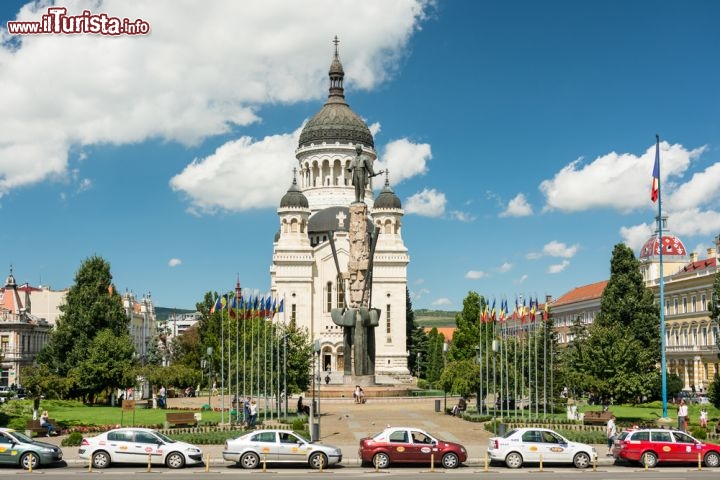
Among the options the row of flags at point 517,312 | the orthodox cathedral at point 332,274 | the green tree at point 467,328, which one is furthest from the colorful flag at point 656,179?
the orthodox cathedral at point 332,274

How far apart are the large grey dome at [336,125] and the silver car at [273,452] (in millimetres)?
93526

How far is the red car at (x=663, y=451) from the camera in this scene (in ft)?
96.0

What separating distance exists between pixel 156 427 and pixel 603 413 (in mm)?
21351

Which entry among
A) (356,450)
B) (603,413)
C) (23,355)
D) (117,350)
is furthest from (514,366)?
(23,355)

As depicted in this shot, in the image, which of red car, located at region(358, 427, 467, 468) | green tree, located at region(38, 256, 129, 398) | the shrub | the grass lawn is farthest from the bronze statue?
red car, located at region(358, 427, 467, 468)

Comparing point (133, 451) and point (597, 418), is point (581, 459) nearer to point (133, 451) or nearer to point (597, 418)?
point (597, 418)

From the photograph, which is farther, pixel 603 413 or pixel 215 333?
pixel 215 333

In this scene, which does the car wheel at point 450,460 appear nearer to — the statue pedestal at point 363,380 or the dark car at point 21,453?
the dark car at point 21,453

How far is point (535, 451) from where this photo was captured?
2892 centimetres

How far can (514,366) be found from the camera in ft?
160

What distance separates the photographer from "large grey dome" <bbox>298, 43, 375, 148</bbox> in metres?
120

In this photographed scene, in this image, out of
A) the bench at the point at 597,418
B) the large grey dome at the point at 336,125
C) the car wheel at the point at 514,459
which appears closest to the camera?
the car wheel at the point at 514,459

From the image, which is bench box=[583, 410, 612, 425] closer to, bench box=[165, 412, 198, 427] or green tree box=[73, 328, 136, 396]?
bench box=[165, 412, 198, 427]

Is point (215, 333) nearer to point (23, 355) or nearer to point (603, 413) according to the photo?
point (23, 355)
